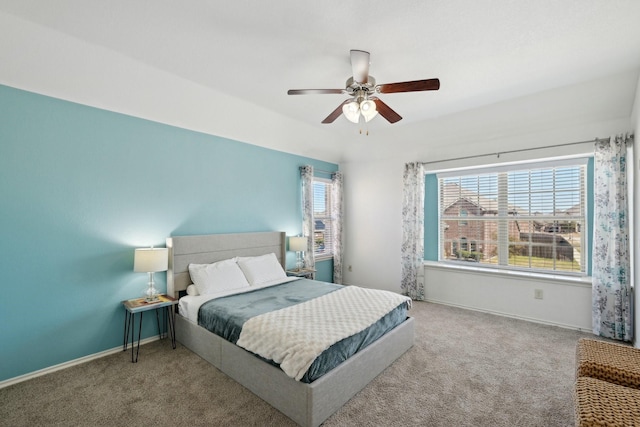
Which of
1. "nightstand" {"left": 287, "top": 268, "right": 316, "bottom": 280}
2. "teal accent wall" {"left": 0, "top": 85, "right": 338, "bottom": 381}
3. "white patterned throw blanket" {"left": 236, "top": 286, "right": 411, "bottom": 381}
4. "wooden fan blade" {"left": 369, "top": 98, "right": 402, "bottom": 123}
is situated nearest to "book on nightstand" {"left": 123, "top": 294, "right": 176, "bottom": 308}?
"teal accent wall" {"left": 0, "top": 85, "right": 338, "bottom": 381}

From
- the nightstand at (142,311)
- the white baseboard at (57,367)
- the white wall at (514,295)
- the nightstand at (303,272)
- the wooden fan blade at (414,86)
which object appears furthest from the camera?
the nightstand at (303,272)

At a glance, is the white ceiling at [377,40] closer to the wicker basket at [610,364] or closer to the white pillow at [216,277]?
the white pillow at [216,277]

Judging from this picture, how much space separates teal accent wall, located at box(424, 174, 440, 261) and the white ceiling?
5.67 feet

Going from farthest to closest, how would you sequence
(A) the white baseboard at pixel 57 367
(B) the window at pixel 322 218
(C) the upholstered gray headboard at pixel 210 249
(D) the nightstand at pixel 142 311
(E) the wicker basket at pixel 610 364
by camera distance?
1. (B) the window at pixel 322 218
2. (C) the upholstered gray headboard at pixel 210 249
3. (D) the nightstand at pixel 142 311
4. (A) the white baseboard at pixel 57 367
5. (E) the wicker basket at pixel 610 364

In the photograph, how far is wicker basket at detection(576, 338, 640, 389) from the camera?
1.68 meters

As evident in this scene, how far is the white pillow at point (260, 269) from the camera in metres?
3.69

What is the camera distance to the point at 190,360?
2.80m

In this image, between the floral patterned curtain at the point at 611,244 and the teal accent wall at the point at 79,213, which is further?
the floral patterned curtain at the point at 611,244

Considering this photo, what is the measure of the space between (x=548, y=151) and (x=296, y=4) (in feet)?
11.8

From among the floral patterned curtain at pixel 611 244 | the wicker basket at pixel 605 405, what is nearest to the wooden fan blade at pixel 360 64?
the wicker basket at pixel 605 405

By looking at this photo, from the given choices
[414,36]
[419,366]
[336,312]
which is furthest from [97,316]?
[414,36]

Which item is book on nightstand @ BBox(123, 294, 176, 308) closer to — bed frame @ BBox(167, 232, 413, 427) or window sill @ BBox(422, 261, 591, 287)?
bed frame @ BBox(167, 232, 413, 427)

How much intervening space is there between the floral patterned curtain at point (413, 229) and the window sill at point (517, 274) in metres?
0.23

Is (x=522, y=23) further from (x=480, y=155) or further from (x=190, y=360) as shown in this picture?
(x=190, y=360)
